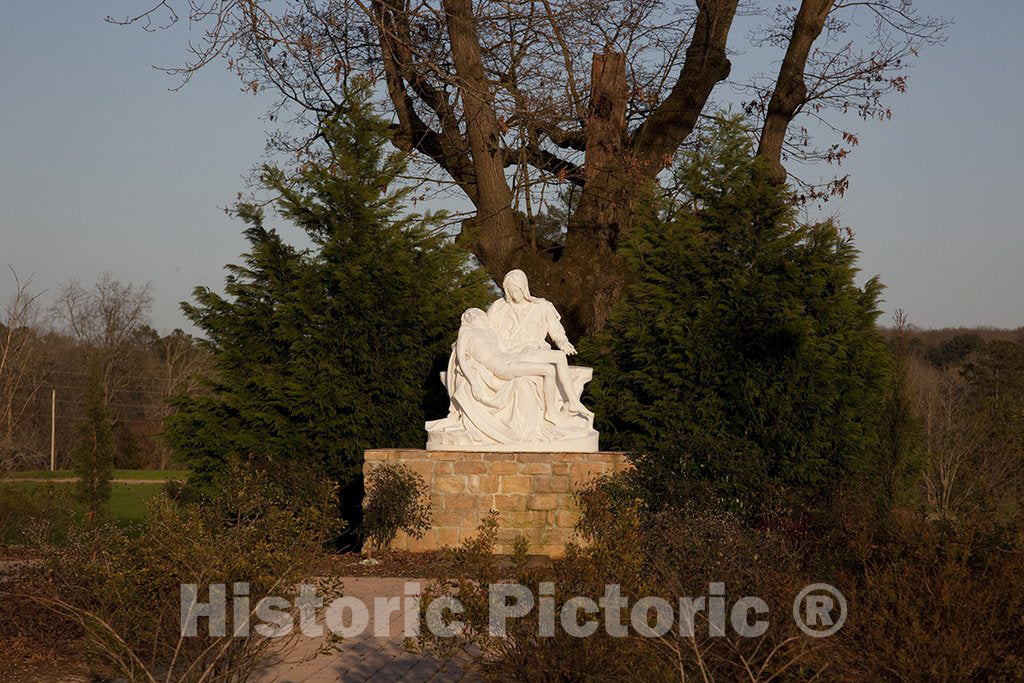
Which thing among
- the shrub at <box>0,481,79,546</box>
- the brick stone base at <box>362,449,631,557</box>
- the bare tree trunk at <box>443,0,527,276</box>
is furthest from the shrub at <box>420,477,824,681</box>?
the bare tree trunk at <box>443,0,527,276</box>

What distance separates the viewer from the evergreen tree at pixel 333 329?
12375mm

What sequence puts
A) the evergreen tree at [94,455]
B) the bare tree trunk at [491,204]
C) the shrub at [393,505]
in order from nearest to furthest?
1. the shrub at [393,505]
2. the bare tree trunk at [491,204]
3. the evergreen tree at [94,455]

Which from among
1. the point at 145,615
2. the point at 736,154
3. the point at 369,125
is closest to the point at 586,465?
the point at 736,154

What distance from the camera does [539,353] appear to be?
432 inches

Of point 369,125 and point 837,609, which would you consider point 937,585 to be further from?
point 369,125

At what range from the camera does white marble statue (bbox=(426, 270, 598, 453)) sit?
10930 mm

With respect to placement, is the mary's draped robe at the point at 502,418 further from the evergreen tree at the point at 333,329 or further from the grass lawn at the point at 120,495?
the grass lawn at the point at 120,495

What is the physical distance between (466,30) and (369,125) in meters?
1.57

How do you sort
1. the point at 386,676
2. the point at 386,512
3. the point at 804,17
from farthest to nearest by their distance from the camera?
the point at 804,17, the point at 386,512, the point at 386,676

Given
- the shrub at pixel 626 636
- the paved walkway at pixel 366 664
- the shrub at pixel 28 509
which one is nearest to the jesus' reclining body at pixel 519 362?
the paved walkway at pixel 366 664

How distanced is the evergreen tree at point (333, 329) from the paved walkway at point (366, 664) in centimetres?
548

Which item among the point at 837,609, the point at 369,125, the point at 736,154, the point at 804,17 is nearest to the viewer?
the point at 837,609

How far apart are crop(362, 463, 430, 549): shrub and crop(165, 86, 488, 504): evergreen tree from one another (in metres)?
1.45

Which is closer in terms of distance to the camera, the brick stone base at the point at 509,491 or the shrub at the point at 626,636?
the shrub at the point at 626,636
